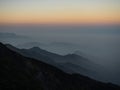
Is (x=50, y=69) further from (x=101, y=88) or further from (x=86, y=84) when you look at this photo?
(x=101, y=88)

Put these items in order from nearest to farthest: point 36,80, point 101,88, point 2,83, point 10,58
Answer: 1. point 2,83
2. point 36,80
3. point 10,58
4. point 101,88

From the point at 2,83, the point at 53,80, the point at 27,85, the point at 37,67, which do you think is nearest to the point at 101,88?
the point at 53,80

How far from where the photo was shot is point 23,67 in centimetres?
8819

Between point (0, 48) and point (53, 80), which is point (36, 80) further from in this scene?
point (0, 48)

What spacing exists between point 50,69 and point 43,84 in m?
Result: 8.64

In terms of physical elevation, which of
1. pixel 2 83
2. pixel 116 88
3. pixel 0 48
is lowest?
pixel 116 88

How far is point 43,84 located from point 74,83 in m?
13.1

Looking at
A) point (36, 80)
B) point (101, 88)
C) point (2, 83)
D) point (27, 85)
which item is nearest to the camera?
point (2, 83)

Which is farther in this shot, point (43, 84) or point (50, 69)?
point (50, 69)

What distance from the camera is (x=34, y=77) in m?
85.0

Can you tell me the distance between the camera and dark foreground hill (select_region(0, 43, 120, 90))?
7756 cm

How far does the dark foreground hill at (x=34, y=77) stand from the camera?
254 feet

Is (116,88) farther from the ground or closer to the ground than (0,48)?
closer to the ground

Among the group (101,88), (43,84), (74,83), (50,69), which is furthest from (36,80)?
(101,88)
